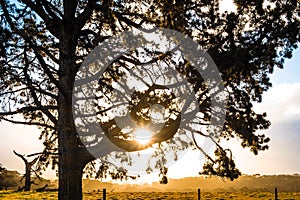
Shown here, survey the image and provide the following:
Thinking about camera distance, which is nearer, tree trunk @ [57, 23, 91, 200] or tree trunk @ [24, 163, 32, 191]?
tree trunk @ [57, 23, 91, 200]

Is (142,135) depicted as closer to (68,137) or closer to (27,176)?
(68,137)

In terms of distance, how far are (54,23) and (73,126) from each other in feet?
Answer: 11.6

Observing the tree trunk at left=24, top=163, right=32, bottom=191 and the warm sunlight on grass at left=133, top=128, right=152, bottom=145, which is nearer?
the warm sunlight on grass at left=133, top=128, right=152, bottom=145

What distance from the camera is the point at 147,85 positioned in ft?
45.7

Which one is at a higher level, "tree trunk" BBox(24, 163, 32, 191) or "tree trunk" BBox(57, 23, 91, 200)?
"tree trunk" BBox(57, 23, 91, 200)

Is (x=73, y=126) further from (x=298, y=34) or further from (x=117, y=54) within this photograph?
(x=298, y=34)

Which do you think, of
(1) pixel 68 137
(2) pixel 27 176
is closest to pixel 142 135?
(1) pixel 68 137

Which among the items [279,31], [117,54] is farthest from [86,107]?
[279,31]

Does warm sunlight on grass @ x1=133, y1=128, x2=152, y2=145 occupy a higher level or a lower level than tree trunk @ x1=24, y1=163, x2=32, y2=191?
higher

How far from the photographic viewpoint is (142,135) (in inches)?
509

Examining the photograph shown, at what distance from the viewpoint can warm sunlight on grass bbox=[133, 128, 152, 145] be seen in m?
12.6

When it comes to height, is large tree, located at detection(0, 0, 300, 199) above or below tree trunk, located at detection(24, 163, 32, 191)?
above

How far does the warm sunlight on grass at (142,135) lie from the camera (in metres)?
12.6

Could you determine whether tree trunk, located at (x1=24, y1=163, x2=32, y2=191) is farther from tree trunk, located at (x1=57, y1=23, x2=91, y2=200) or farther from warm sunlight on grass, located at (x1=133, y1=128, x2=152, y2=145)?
warm sunlight on grass, located at (x1=133, y1=128, x2=152, y2=145)
